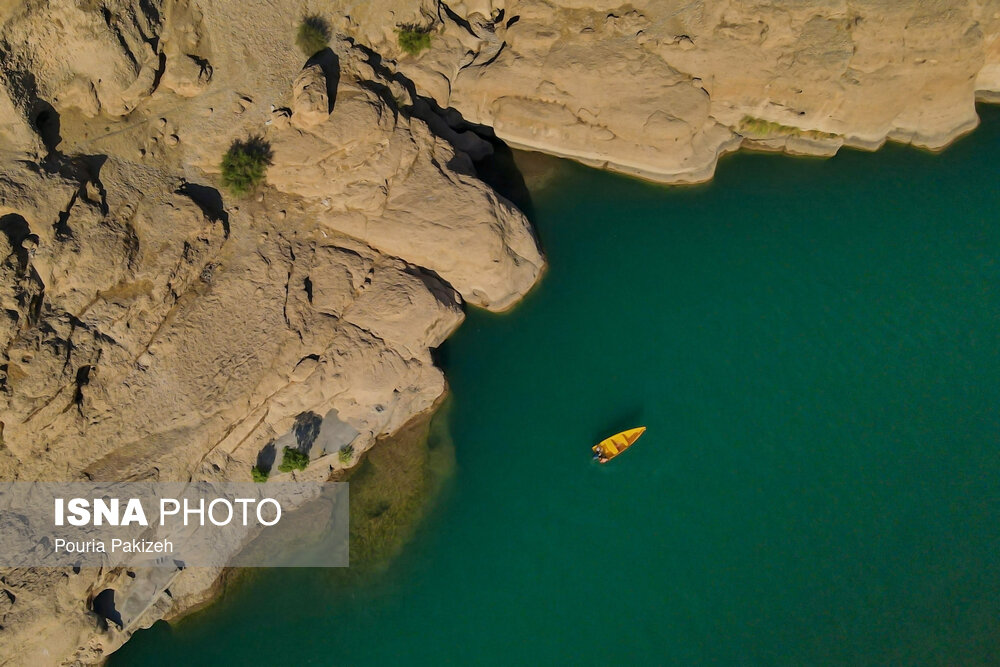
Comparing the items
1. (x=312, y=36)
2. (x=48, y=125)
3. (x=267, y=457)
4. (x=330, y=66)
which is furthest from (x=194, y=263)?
(x=312, y=36)

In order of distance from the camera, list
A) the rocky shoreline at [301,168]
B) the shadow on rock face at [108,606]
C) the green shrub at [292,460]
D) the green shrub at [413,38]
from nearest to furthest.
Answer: the rocky shoreline at [301,168]
the shadow on rock face at [108,606]
the green shrub at [292,460]
the green shrub at [413,38]

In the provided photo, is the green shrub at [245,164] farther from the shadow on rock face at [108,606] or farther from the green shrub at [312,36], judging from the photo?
the shadow on rock face at [108,606]

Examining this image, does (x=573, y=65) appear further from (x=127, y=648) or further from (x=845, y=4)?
(x=127, y=648)

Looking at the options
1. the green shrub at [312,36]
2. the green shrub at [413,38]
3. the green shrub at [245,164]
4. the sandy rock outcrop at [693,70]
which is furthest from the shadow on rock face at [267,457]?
the green shrub at [413,38]

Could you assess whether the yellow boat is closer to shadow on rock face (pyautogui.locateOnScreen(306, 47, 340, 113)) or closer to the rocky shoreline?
the rocky shoreline

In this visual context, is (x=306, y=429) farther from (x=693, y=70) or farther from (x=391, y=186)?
(x=693, y=70)

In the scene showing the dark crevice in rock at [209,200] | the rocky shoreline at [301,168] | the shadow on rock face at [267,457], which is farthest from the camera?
the shadow on rock face at [267,457]
